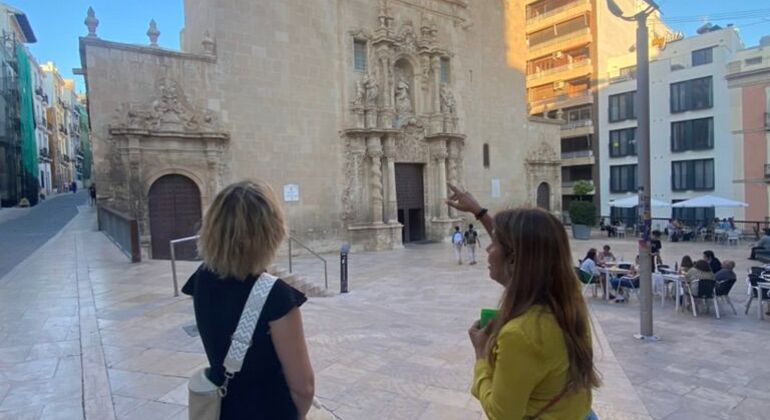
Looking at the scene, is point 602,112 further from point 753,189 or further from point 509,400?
point 509,400

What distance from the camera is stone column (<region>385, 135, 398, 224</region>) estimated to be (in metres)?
19.5

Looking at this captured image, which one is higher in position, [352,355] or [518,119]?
[518,119]

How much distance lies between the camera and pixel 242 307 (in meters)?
1.54

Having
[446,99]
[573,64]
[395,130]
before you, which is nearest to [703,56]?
[573,64]

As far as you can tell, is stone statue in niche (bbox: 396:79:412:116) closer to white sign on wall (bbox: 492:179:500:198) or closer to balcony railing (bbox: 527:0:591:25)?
white sign on wall (bbox: 492:179:500:198)

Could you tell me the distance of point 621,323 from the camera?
7180mm

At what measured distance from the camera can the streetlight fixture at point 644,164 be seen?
19.6 ft

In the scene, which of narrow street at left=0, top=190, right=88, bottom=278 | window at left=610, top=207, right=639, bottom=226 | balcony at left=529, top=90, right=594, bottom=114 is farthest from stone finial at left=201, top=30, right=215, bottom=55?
balcony at left=529, top=90, right=594, bottom=114

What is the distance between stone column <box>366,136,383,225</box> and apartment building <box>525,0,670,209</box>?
55.4 feet

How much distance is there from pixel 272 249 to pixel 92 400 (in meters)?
2.74

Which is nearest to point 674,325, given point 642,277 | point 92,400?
point 642,277

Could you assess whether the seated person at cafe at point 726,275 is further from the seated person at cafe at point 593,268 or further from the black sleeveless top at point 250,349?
the black sleeveless top at point 250,349

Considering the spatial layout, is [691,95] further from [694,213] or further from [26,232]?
[26,232]

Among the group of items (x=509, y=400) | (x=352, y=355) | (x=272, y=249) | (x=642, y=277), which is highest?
(x=272, y=249)
